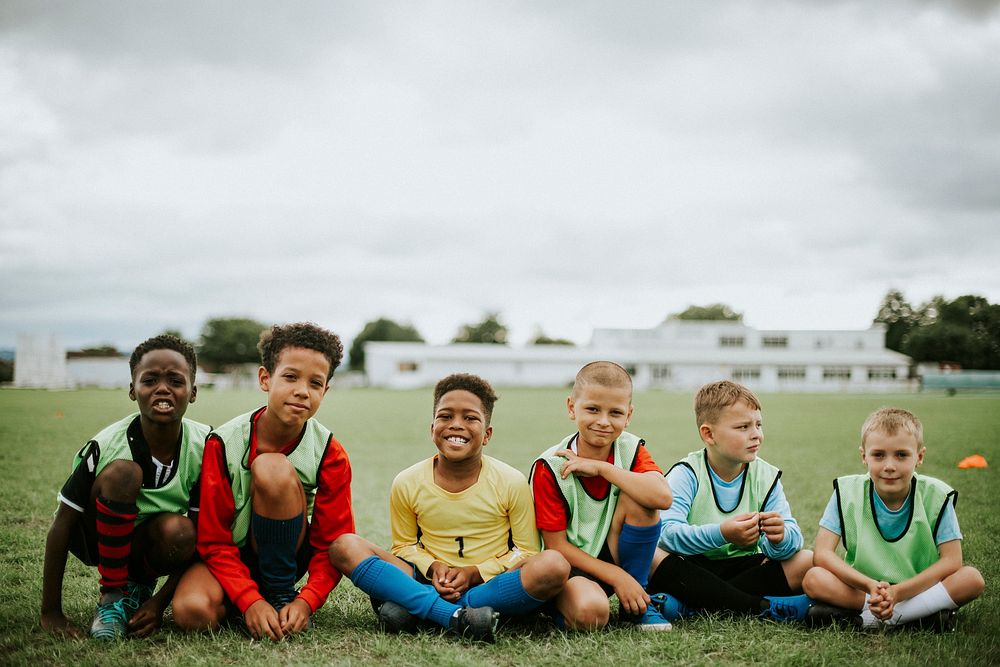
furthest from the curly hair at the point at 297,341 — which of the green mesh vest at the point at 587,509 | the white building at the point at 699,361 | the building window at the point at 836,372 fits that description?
the building window at the point at 836,372

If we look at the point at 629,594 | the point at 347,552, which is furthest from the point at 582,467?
the point at 347,552

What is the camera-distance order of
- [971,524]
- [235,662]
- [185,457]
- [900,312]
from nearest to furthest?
[235,662] < [185,457] < [971,524] < [900,312]

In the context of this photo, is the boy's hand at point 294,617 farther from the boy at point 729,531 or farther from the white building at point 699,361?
the white building at point 699,361

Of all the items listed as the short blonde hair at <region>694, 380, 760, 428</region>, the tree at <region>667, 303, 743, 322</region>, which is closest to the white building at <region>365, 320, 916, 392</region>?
the tree at <region>667, 303, 743, 322</region>

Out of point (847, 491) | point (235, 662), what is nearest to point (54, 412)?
point (235, 662)

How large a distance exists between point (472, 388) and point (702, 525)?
4.48 feet

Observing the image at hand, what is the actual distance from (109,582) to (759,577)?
309 cm

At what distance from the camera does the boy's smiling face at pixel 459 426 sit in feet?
11.1

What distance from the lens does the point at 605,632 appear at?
318 centimetres

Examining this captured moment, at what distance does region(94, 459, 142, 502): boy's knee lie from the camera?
300 cm

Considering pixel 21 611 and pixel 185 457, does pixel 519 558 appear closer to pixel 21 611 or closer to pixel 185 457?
pixel 185 457

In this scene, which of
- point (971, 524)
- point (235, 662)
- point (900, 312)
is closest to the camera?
point (235, 662)

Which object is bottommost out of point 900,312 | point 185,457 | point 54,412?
point 54,412

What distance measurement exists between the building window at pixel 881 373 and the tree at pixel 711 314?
23116mm
